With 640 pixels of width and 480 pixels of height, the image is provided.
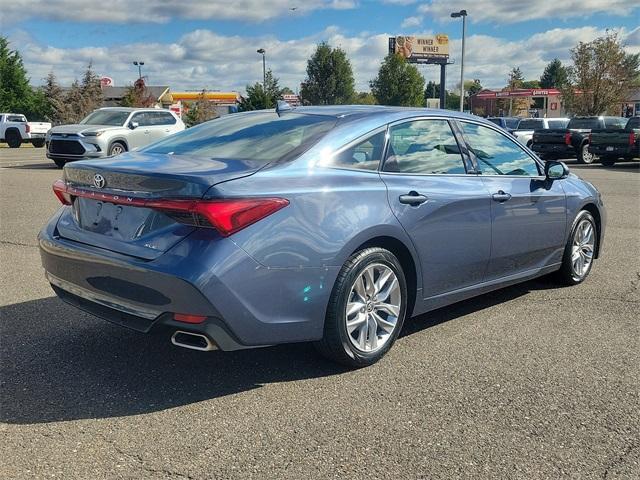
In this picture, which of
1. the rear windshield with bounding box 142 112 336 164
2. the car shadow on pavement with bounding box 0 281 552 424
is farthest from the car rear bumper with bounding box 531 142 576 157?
the rear windshield with bounding box 142 112 336 164

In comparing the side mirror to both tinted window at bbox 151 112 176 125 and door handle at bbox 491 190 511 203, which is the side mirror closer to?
door handle at bbox 491 190 511 203

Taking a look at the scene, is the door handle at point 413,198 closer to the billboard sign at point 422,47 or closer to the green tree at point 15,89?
the green tree at point 15,89

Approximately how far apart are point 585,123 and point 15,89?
150 feet

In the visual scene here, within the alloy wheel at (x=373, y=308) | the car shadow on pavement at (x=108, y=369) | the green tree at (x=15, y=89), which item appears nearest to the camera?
the car shadow on pavement at (x=108, y=369)

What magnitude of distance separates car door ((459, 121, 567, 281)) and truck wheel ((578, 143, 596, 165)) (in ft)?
61.3

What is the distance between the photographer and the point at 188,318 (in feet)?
10.5

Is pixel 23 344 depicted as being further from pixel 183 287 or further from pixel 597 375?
pixel 597 375

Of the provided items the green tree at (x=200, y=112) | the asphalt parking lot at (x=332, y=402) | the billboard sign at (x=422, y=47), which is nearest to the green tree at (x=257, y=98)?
the green tree at (x=200, y=112)

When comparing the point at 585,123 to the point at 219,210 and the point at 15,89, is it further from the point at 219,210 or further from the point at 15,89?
the point at 15,89

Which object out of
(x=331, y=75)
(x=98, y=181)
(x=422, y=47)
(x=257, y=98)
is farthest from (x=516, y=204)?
(x=422, y=47)

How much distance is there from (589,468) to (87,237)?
9.14ft

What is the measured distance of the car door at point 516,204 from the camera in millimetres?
4750

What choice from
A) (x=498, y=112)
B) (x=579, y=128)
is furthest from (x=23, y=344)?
(x=498, y=112)

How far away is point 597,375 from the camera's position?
3857mm
